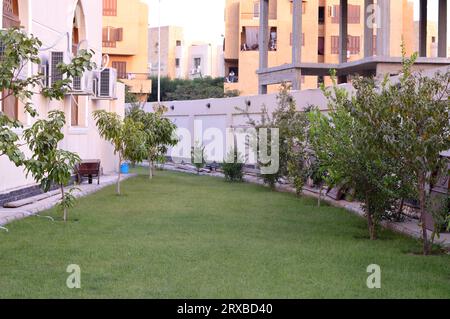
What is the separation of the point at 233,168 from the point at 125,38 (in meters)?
41.9

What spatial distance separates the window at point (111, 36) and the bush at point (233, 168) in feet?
131

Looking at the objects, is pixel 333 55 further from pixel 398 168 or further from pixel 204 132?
pixel 398 168

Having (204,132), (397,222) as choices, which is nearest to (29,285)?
(397,222)

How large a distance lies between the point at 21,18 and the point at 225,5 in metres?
48.7

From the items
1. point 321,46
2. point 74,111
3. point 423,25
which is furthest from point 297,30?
point 321,46

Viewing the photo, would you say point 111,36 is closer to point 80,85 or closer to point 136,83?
point 136,83

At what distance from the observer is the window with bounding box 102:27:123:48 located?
216 ft

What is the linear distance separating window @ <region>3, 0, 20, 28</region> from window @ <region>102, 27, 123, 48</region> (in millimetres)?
47521

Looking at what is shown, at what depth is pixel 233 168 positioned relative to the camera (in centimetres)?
2731

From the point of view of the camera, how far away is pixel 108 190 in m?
22.2

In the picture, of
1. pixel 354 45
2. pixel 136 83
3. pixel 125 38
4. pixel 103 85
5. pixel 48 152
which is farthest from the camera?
pixel 125 38

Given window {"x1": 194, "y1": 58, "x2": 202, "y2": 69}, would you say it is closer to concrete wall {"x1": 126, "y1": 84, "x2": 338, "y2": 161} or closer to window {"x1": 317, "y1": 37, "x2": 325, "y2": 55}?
window {"x1": 317, "y1": 37, "x2": 325, "y2": 55}

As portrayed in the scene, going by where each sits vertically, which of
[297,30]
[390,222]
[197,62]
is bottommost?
[390,222]

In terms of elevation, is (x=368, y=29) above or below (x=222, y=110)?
above
